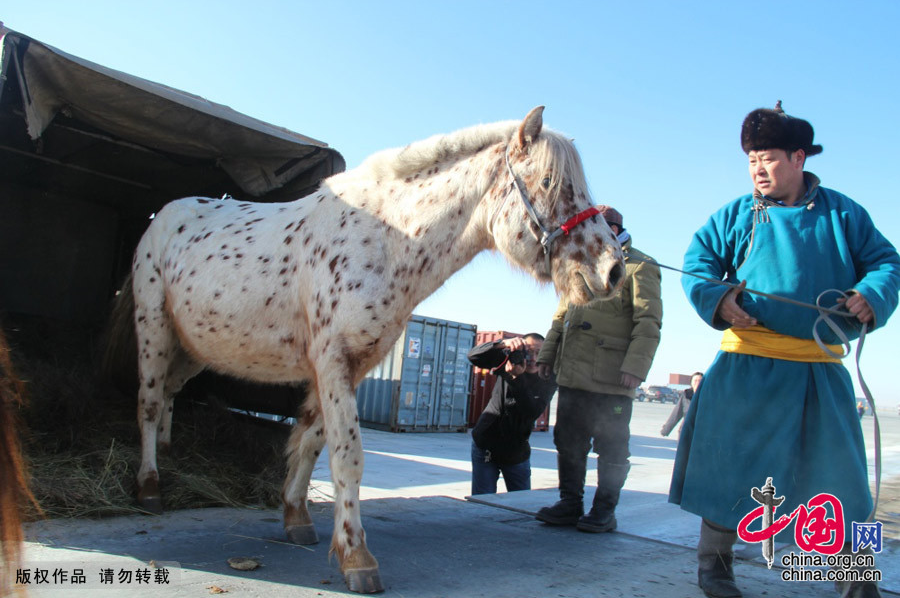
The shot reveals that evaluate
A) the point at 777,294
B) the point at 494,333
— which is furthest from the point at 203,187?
the point at 494,333

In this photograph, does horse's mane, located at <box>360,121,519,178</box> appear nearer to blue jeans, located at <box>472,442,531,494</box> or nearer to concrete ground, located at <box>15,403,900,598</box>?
concrete ground, located at <box>15,403,900,598</box>

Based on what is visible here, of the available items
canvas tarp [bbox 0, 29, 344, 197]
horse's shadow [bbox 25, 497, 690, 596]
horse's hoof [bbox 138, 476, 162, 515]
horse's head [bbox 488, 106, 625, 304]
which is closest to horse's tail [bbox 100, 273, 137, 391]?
canvas tarp [bbox 0, 29, 344, 197]

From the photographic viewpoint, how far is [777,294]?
278cm

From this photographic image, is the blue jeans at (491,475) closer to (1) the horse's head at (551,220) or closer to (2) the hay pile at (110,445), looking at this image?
(2) the hay pile at (110,445)

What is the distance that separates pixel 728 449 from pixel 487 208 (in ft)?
Answer: 5.31

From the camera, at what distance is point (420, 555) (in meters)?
3.22

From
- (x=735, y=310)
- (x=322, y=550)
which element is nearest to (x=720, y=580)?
(x=735, y=310)

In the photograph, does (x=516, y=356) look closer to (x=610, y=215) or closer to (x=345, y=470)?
(x=610, y=215)

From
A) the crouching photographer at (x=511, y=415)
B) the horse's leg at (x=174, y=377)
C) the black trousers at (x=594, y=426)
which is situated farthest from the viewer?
the crouching photographer at (x=511, y=415)

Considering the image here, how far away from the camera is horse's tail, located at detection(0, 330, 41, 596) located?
1034 millimetres

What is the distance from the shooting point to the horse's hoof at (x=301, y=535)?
3.36m

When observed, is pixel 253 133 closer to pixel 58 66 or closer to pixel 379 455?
pixel 58 66

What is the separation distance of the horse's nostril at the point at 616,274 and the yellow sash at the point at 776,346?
626 millimetres

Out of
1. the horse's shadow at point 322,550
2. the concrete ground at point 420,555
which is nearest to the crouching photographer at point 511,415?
the concrete ground at point 420,555
